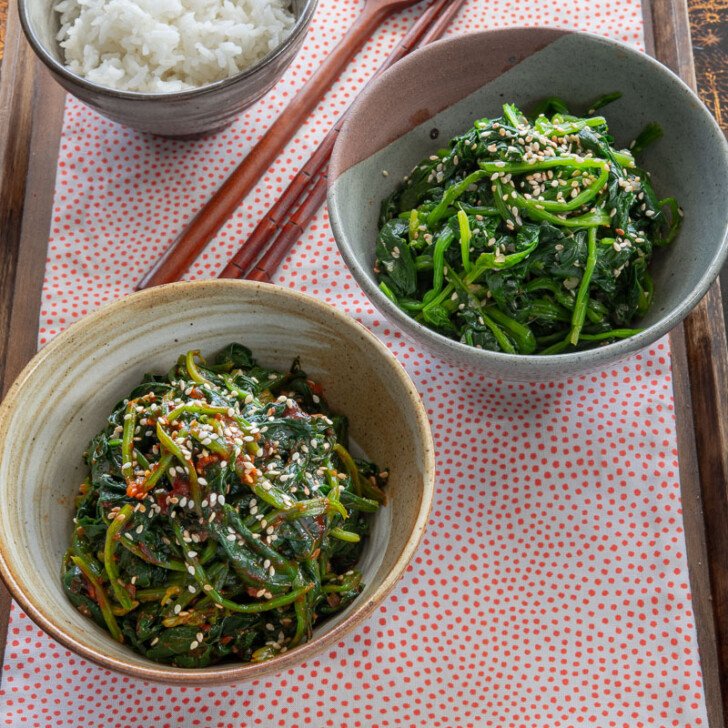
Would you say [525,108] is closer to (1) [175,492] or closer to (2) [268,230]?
(2) [268,230]

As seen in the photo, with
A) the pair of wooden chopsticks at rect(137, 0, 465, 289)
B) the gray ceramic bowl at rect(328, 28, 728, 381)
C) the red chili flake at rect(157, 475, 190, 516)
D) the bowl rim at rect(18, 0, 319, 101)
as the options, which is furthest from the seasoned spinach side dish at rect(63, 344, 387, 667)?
the bowl rim at rect(18, 0, 319, 101)

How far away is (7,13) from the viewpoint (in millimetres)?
3283

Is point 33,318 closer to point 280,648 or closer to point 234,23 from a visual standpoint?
point 234,23

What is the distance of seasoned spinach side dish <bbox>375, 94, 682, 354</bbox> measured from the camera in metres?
2.44

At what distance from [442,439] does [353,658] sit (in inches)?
27.5

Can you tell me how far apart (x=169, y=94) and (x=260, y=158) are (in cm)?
47

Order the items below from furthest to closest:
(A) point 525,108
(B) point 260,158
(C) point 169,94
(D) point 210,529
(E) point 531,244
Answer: (B) point 260,158 → (A) point 525,108 → (C) point 169,94 → (E) point 531,244 → (D) point 210,529

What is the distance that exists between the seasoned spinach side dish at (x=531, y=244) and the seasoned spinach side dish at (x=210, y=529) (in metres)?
0.57

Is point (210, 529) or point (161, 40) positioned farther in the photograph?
point (161, 40)

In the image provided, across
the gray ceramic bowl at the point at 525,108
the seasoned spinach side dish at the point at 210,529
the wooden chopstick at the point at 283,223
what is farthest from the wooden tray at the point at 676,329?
the wooden chopstick at the point at 283,223

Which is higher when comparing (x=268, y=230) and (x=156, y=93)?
(x=156, y=93)

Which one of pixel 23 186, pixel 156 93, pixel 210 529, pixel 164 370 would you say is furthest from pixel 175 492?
pixel 23 186

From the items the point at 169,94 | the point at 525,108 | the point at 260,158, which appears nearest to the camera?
the point at 169,94

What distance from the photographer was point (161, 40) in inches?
108
